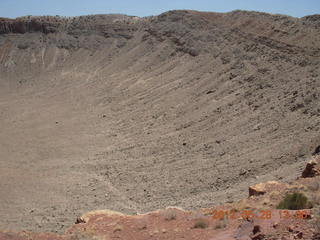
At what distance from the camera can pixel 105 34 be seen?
5384 cm

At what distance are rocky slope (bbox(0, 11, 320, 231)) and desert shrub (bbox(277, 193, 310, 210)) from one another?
6167 millimetres

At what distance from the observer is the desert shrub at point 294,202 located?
9.39 meters

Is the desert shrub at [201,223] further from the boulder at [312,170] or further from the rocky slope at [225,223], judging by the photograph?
the boulder at [312,170]

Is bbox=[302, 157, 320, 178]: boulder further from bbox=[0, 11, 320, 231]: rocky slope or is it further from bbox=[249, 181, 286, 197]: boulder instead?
bbox=[0, 11, 320, 231]: rocky slope

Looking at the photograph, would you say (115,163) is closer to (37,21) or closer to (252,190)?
(252,190)

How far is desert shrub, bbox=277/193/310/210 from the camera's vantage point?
9388mm

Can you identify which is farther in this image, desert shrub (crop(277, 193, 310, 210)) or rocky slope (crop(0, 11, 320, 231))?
rocky slope (crop(0, 11, 320, 231))

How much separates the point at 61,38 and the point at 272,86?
36.8 metres

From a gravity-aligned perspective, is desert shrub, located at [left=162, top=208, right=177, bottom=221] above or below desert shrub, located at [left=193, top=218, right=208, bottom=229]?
below

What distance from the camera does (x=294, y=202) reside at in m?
9.60
